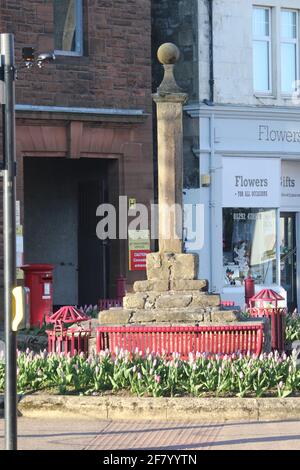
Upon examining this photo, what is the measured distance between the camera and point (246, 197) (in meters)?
24.1

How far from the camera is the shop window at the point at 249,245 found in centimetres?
2422

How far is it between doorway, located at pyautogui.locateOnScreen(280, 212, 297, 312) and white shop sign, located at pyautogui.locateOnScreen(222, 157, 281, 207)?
0.95 m

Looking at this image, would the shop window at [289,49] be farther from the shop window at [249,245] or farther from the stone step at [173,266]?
the stone step at [173,266]

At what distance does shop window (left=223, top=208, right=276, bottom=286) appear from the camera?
79.5ft

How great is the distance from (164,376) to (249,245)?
41.4ft

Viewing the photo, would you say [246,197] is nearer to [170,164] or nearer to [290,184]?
[290,184]

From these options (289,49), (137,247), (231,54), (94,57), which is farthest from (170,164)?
(289,49)

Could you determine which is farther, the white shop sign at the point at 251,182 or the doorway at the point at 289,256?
the doorway at the point at 289,256

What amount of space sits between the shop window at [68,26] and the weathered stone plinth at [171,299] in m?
7.86

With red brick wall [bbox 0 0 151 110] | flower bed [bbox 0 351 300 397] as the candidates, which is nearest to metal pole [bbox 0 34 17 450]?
flower bed [bbox 0 351 300 397]

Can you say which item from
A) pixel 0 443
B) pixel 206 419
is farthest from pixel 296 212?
pixel 0 443

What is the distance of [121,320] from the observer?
571 inches

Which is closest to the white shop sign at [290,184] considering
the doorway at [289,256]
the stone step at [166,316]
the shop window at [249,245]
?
the doorway at [289,256]

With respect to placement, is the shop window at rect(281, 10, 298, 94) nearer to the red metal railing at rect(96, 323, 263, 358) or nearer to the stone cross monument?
the stone cross monument
